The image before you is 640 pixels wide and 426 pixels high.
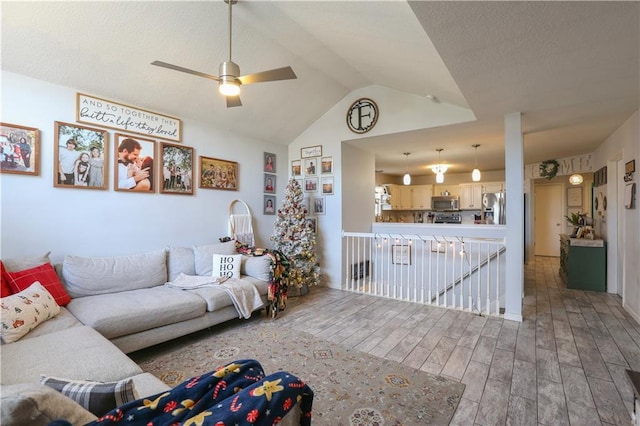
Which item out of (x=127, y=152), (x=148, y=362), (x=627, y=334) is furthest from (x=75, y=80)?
(x=627, y=334)

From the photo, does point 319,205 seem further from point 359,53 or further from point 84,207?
point 84,207

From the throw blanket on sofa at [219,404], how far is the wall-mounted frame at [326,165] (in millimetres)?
4268

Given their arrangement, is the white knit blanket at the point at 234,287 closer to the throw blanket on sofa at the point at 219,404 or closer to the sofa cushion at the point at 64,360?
the sofa cushion at the point at 64,360

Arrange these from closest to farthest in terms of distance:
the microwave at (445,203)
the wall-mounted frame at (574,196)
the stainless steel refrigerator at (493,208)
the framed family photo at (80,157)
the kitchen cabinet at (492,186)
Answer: the framed family photo at (80,157) < the stainless steel refrigerator at (493,208) < the kitchen cabinet at (492,186) < the wall-mounted frame at (574,196) < the microwave at (445,203)

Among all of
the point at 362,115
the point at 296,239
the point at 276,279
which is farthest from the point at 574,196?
the point at 276,279

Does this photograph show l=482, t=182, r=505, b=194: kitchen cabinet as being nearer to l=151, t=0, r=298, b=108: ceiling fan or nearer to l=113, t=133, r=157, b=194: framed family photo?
l=151, t=0, r=298, b=108: ceiling fan

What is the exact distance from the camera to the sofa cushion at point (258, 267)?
11.9 ft

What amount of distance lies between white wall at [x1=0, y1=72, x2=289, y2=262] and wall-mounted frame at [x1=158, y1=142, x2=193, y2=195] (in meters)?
0.09

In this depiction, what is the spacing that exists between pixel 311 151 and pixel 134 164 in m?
2.75

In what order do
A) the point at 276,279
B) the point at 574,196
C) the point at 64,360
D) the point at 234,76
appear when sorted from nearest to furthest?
the point at 64,360 → the point at 234,76 → the point at 276,279 → the point at 574,196

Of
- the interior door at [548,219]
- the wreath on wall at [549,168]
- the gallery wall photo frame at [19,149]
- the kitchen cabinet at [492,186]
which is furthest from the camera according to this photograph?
the interior door at [548,219]

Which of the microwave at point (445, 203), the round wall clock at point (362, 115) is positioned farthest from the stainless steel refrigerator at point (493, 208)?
the round wall clock at point (362, 115)

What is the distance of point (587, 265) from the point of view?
475 centimetres

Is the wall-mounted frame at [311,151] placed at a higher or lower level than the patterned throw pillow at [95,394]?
higher
